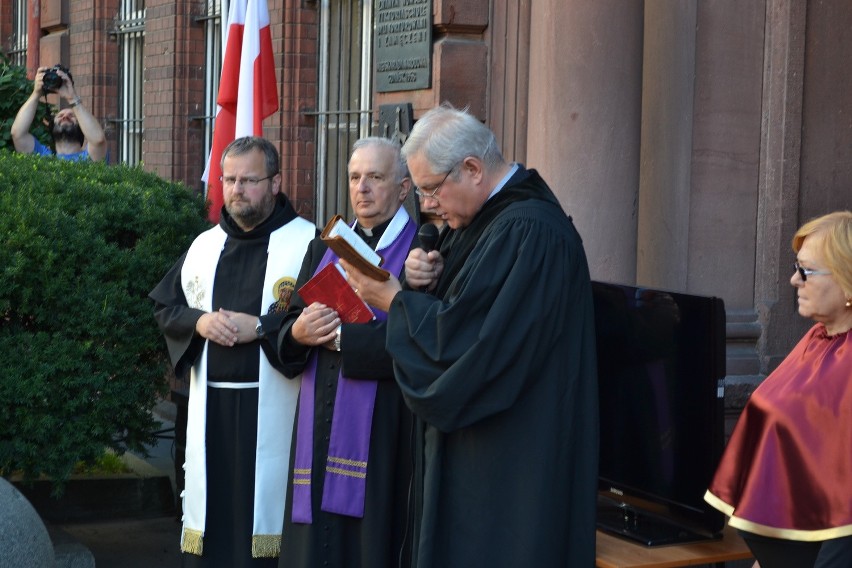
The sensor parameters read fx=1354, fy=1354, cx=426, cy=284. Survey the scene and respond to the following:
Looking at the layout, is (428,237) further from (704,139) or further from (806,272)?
(704,139)

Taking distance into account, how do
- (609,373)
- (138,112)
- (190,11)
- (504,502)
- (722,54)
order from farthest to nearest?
(138,112) < (190,11) < (722,54) < (609,373) < (504,502)

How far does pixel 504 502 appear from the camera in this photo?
4137 mm

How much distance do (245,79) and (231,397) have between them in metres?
2.58

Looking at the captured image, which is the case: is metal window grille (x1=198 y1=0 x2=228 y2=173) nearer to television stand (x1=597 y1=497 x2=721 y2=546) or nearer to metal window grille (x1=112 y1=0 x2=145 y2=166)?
metal window grille (x1=112 y1=0 x2=145 y2=166)

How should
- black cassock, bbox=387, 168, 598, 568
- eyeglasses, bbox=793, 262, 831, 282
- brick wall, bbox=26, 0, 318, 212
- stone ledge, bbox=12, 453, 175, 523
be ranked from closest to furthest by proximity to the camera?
eyeglasses, bbox=793, 262, 831, 282, black cassock, bbox=387, 168, 598, 568, stone ledge, bbox=12, 453, 175, 523, brick wall, bbox=26, 0, 318, 212

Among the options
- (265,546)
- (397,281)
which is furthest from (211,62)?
(397,281)

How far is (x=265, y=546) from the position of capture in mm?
5602

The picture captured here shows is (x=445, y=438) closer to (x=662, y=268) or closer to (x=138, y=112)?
(x=662, y=268)

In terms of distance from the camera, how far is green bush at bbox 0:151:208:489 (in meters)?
5.94

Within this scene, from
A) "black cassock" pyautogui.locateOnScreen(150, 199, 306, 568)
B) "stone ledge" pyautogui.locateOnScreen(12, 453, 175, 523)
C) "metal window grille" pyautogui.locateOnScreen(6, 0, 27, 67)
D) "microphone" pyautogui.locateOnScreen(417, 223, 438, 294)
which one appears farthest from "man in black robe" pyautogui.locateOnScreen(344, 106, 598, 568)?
"metal window grille" pyautogui.locateOnScreen(6, 0, 27, 67)

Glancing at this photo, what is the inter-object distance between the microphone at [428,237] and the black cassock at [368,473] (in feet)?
1.68

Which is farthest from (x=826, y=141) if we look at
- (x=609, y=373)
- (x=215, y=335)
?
(x=215, y=335)

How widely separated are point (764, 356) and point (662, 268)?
590 mm

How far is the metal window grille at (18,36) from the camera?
15.1m
